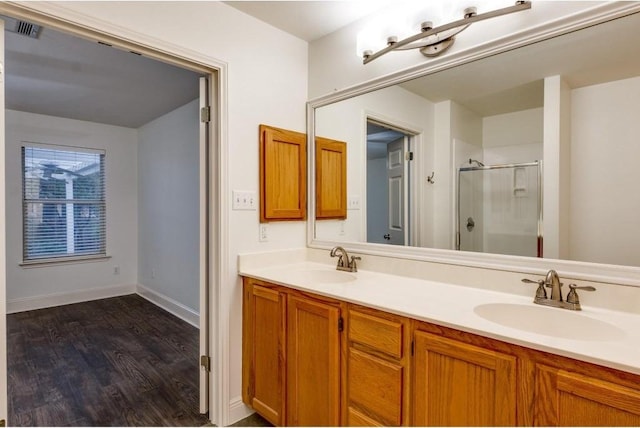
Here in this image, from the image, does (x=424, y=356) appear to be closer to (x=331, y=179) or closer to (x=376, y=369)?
(x=376, y=369)

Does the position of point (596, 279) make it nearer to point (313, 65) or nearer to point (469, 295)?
point (469, 295)

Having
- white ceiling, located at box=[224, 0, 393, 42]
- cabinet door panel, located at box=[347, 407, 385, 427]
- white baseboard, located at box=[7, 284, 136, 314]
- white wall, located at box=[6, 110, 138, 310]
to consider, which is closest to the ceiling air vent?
white ceiling, located at box=[224, 0, 393, 42]

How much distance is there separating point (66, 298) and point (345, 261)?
13.8ft

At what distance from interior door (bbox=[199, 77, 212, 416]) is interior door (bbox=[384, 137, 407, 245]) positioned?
3.61 ft

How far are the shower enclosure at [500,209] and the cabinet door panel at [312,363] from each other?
79cm

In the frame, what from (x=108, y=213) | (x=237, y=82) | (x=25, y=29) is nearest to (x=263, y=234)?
(x=237, y=82)

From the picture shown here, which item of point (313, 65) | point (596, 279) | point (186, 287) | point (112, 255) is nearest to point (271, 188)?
point (313, 65)

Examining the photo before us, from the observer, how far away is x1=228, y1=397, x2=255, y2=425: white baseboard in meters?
1.96

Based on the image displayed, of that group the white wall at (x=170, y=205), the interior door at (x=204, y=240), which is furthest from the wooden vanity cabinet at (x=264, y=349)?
the white wall at (x=170, y=205)

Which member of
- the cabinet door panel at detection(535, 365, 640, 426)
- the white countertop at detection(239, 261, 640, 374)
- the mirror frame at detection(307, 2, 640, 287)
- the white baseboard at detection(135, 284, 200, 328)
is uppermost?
the mirror frame at detection(307, 2, 640, 287)

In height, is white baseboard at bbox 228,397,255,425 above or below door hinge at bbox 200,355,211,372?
below

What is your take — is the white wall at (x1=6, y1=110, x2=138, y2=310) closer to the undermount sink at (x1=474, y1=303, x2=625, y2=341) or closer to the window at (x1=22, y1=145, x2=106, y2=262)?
the window at (x1=22, y1=145, x2=106, y2=262)

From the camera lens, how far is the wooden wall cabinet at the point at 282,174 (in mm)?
2094

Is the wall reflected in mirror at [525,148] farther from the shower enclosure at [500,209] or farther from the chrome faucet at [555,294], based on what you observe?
the chrome faucet at [555,294]
